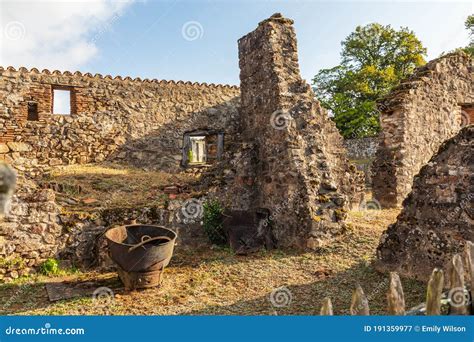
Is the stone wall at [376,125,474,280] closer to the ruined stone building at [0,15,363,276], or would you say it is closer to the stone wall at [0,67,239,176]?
the ruined stone building at [0,15,363,276]

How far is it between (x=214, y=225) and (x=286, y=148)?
232 cm

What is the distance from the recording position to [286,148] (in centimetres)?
823

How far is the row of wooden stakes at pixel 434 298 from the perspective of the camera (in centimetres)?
293

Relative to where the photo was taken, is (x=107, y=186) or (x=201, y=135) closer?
(x=107, y=186)

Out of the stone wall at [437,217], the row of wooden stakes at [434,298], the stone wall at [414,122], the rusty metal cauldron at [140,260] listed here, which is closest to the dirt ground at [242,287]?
the rusty metal cauldron at [140,260]

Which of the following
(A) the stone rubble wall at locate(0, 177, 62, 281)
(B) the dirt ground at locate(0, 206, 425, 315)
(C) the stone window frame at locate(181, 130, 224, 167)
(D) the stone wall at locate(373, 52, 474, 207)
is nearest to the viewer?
(B) the dirt ground at locate(0, 206, 425, 315)

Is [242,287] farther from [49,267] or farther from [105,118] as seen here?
[105,118]

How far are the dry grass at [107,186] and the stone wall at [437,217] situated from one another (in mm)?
4976

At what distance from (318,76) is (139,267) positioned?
89.0 ft

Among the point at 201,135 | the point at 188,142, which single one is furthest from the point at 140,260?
the point at 201,135

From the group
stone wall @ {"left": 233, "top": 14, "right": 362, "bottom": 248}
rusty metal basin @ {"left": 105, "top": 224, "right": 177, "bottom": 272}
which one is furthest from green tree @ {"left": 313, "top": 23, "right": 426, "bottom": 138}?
rusty metal basin @ {"left": 105, "top": 224, "right": 177, "bottom": 272}

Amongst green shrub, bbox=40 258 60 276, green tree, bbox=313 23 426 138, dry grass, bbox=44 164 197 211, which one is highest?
green tree, bbox=313 23 426 138

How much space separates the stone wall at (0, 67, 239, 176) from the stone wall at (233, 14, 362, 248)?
6.18 meters

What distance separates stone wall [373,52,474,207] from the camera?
1085 cm
